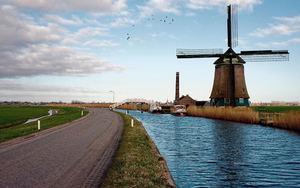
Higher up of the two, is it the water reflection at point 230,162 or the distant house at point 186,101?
the distant house at point 186,101

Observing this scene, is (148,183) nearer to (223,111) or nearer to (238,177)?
(238,177)

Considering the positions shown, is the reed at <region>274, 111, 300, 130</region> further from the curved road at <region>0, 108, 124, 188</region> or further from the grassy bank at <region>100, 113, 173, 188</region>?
the curved road at <region>0, 108, 124, 188</region>

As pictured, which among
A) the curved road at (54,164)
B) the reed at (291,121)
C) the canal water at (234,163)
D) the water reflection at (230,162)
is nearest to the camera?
the curved road at (54,164)

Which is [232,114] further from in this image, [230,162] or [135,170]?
[135,170]

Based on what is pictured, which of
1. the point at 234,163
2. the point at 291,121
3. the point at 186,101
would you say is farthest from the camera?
the point at 186,101

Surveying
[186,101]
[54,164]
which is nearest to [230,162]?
[54,164]

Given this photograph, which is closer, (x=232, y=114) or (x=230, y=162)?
(x=230, y=162)

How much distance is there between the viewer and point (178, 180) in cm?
1135

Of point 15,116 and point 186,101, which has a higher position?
point 186,101

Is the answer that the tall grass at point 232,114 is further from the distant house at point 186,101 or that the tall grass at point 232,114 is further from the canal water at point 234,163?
the distant house at point 186,101

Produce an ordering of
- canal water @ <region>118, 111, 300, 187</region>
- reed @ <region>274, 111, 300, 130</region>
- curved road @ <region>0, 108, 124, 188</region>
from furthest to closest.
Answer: reed @ <region>274, 111, 300, 130</region> < canal water @ <region>118, 111, 300, 187</region> < curved road @ <region>0, 108, 124, 188</region>

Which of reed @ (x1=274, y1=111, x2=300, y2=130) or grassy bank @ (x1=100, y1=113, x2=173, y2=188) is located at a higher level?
reed @ (x1=274, y1=111, x2=300, y2=130)

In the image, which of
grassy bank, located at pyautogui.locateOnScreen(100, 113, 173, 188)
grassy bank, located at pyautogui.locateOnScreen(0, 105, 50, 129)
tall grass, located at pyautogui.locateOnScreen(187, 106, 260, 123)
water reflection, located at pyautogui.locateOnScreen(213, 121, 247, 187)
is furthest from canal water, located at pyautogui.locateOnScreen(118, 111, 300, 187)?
grassy bank, located at pyautogui.locateOnScreen(0, 105, 50, 129)

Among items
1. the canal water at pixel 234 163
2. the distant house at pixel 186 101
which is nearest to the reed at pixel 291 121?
the canal water at pixel 234 163
